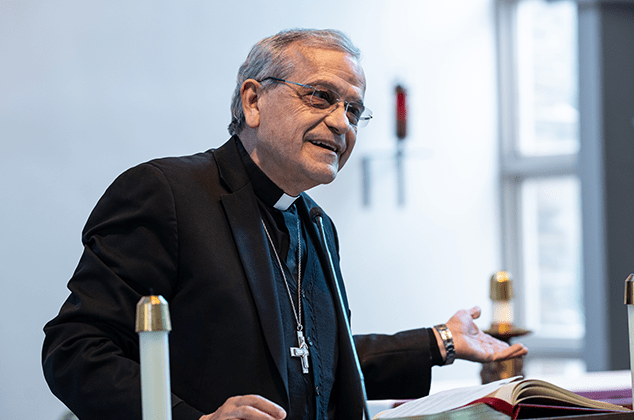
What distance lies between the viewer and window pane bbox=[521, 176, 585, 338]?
20.3 feet

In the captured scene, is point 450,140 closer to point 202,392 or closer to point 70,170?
point 70,170

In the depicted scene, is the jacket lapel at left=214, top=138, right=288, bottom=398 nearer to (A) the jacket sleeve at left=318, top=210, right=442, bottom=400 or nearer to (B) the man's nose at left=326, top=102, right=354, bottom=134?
(B) the man's nose at left=326, top=102, right=354, bottom=134

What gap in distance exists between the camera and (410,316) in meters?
5.36

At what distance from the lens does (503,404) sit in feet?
4.13

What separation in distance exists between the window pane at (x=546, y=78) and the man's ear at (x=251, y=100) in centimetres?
490

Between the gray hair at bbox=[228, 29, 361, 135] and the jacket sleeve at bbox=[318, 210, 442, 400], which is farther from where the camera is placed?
the jacket sleeve at bbox=[318, 210, 442, 400]

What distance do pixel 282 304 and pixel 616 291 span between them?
13.0 feet

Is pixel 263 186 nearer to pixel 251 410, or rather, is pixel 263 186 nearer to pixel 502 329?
pixel 251 410

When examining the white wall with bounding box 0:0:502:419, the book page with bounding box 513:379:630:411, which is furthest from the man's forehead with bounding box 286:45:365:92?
the white wall with bounding box 0:0:502:419

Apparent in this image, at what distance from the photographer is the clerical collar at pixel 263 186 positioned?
74.1 inches

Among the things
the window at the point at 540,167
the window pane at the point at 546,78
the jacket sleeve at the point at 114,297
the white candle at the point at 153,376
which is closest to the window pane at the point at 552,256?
→ the window at the point at 540,167

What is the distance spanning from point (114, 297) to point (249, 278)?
312 mm

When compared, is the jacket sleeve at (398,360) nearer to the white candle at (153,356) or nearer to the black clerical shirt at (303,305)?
the black clerical shirt at (303,305)

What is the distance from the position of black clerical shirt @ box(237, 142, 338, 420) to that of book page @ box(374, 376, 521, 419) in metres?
0.42
